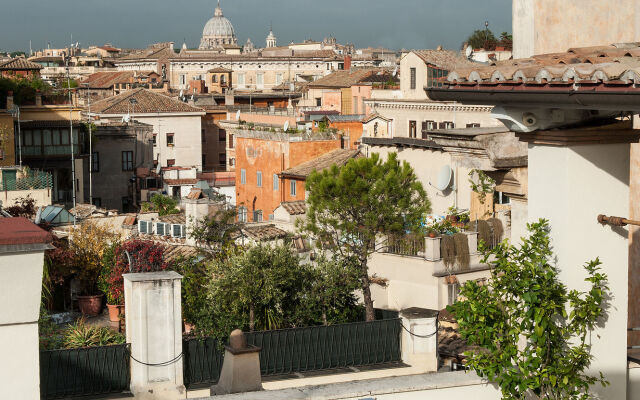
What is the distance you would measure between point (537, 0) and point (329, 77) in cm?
5591

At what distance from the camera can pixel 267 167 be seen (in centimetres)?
4025

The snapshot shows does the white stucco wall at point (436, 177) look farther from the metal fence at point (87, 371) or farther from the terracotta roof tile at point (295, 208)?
the metal fence at point (87, 371)

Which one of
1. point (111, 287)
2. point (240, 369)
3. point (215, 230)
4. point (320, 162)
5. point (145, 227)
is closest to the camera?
point (240, 369)

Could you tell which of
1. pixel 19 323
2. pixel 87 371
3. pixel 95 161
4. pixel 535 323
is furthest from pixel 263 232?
pixel 95 161

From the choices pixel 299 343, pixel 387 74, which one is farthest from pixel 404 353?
pixel 387 74

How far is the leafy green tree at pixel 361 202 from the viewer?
19828mm

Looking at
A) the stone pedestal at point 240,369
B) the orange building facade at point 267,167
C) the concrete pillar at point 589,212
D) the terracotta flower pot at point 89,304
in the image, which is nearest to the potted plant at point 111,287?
the terracotta flower pot at point 89,304

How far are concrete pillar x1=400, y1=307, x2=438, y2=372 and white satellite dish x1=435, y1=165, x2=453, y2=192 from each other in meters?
16.7

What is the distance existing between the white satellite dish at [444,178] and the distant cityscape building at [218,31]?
493ft

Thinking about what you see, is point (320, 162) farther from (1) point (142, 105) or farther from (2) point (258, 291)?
(1) point (142, 105)

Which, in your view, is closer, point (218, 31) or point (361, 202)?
point (361, 202)

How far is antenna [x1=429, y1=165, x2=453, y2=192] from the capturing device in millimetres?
26891

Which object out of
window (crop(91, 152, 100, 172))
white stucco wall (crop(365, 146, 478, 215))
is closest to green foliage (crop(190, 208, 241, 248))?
white stucco wall (crop(365, 146, 478, 215))

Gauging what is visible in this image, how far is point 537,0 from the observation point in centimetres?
789
